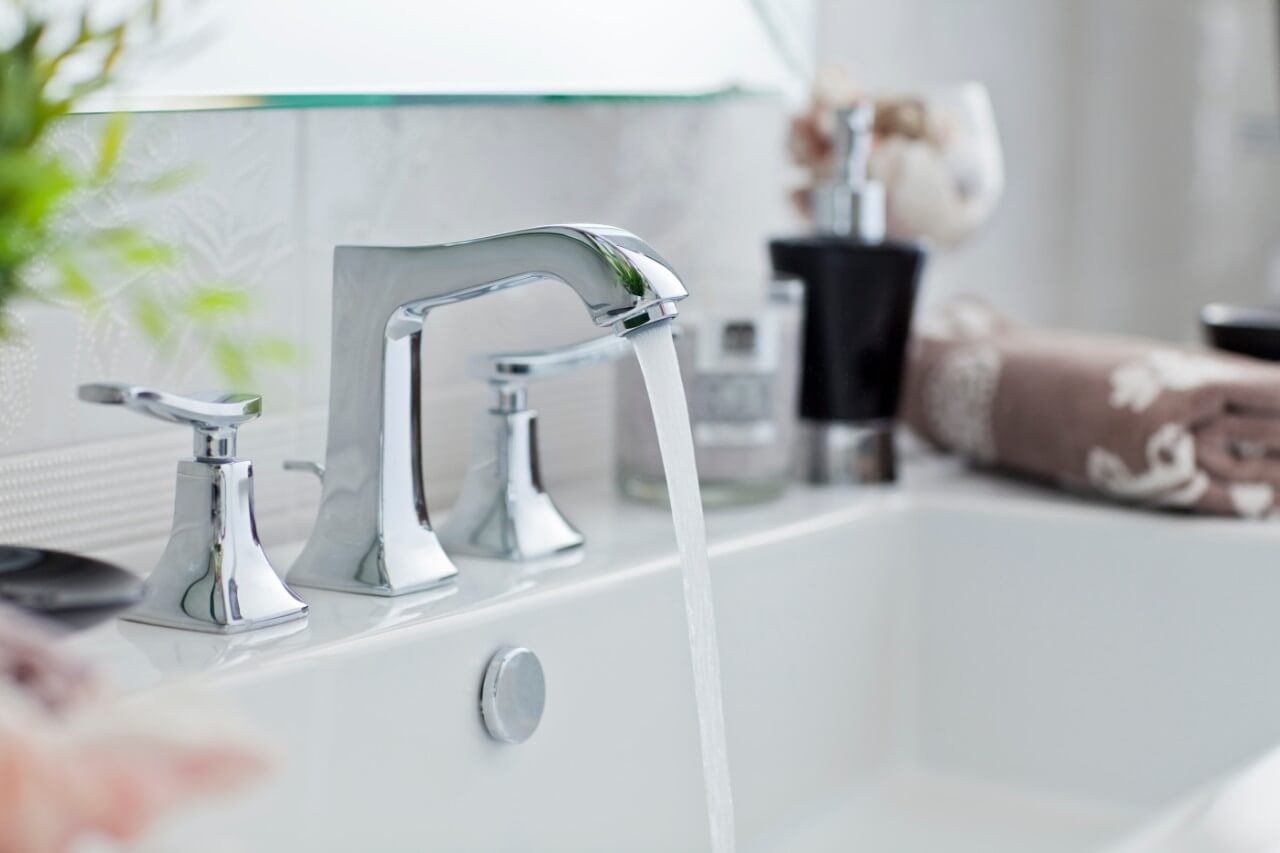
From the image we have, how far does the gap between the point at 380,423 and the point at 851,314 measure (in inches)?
14.2

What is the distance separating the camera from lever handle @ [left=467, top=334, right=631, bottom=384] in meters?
0.67

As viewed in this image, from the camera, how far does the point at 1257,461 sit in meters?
0.84

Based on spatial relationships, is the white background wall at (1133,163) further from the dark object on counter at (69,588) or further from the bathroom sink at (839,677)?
the dark object on counter at (69,588)

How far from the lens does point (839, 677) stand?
2.75 ft

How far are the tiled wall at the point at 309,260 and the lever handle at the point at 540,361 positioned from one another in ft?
0.24

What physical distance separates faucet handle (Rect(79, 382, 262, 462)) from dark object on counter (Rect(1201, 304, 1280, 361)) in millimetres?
651

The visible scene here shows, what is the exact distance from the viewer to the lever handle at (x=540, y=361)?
2.19ft

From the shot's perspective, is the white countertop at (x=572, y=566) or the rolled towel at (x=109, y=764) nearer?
the rolled towel at (x=109, y=764)

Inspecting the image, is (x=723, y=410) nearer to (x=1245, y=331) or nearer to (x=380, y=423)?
(x=380, y=423)

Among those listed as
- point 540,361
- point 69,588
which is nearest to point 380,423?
point 540,361

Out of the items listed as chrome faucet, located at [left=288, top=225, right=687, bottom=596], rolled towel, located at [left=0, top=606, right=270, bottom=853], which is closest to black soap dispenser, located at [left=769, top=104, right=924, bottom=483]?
chrome faucet, located at [left=288, top=225, right=687, bottom=596]

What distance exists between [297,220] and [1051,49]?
1012mm

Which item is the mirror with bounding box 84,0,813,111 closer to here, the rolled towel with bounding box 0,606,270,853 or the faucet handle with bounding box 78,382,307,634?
the faucet handle with bounding box 78,382,307,634

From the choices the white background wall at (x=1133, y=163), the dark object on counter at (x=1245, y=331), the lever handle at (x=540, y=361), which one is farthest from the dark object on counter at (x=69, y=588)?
the white background wall at (x=1133, y=163)
